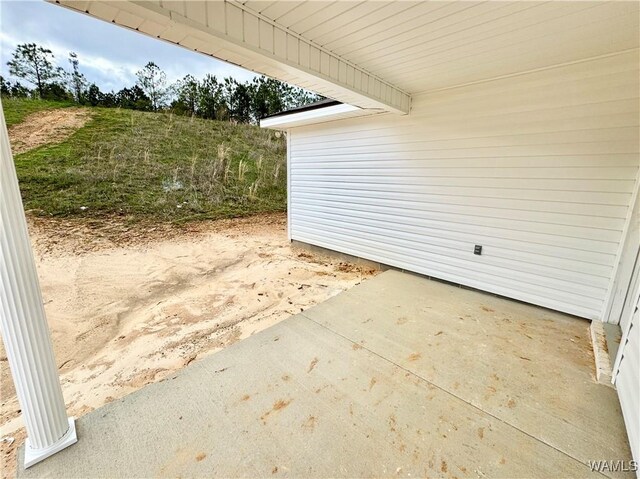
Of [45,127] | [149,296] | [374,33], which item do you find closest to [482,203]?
[374,33]

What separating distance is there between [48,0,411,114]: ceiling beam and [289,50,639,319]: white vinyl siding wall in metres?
1.36

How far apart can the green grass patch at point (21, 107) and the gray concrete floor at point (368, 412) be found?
41.6ft

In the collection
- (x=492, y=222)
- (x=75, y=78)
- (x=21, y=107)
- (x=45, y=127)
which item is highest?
(x=75, y=78)

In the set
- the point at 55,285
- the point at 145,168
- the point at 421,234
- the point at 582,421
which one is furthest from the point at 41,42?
the point at 582,421

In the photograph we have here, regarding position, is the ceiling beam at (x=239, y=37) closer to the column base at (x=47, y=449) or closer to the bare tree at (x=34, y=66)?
the column base at (x=47, y=449)

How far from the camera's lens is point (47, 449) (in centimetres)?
142

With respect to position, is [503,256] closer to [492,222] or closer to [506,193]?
[492,222]

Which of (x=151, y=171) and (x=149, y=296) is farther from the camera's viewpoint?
(x=151, y=171)

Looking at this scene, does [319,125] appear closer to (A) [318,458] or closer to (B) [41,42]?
(A) [318,458]

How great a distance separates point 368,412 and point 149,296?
10.5ft

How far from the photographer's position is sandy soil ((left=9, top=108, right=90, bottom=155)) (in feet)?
27.8

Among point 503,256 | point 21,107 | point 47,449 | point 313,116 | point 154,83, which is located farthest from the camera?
point 154,83

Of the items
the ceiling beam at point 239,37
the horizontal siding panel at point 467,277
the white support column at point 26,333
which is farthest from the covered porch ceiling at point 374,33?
the horizontal siding panel at point 467,277

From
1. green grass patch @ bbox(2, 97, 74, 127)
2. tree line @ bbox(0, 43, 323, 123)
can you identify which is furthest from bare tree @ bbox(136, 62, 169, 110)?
green grass patch @ bbox(2, 97, 74, 127)
